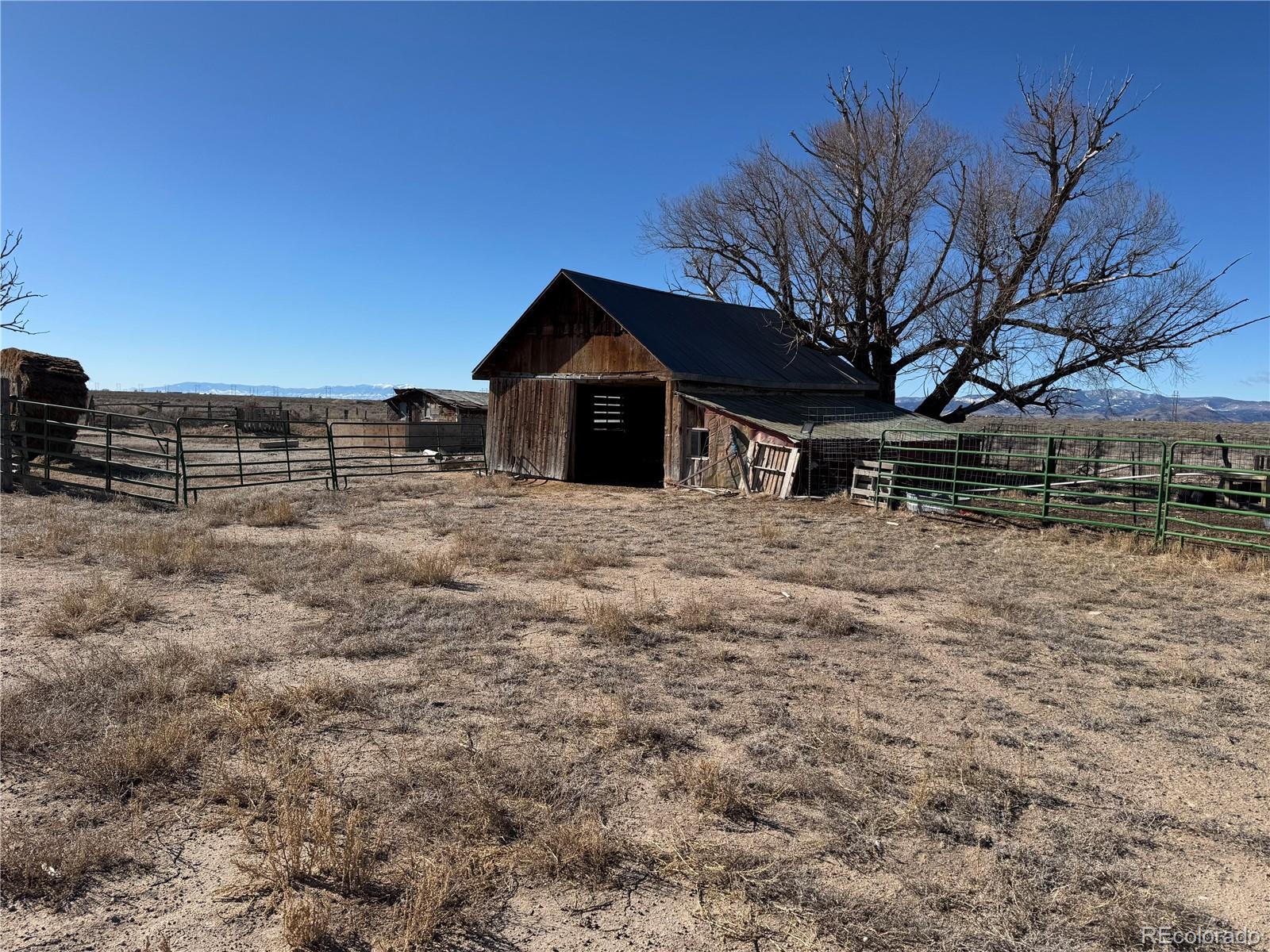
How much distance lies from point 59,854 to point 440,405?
105ft

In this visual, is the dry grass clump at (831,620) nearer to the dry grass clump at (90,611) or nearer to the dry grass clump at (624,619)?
the dry grass clump at (624,619)

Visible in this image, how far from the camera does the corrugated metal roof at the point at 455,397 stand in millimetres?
33500

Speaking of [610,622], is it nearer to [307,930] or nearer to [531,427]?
[307,930]

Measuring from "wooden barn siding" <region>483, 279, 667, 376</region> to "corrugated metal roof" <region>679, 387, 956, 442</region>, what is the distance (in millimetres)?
1929

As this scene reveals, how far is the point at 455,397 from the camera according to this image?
34.8 metres

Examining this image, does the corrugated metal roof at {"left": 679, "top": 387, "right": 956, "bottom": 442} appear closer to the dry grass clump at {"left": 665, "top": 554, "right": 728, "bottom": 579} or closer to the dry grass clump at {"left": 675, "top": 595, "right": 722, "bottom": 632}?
the dry grass clump at {"left": 665, "top": 554, "right": 728, "bottom": 579}

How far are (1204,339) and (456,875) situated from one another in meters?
28.7

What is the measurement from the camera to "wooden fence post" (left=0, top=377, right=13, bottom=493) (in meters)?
15.4

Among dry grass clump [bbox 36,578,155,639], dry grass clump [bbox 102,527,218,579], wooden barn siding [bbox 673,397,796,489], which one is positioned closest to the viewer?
dry grass clump [bbox 36,578,155,639]

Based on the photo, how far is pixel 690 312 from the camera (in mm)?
25703

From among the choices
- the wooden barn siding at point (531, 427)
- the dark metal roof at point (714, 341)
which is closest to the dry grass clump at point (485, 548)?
the dark metal roof at point (714, 341)

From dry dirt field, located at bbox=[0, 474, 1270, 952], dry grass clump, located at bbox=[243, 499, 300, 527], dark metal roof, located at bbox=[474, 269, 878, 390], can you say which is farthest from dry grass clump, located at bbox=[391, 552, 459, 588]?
dark metal roof, located at bbox=[474, 269, 878, 390]

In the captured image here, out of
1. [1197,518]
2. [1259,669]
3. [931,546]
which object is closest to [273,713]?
[1259,669]

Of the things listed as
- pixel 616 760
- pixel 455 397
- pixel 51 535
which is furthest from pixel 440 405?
pixel 616 760
